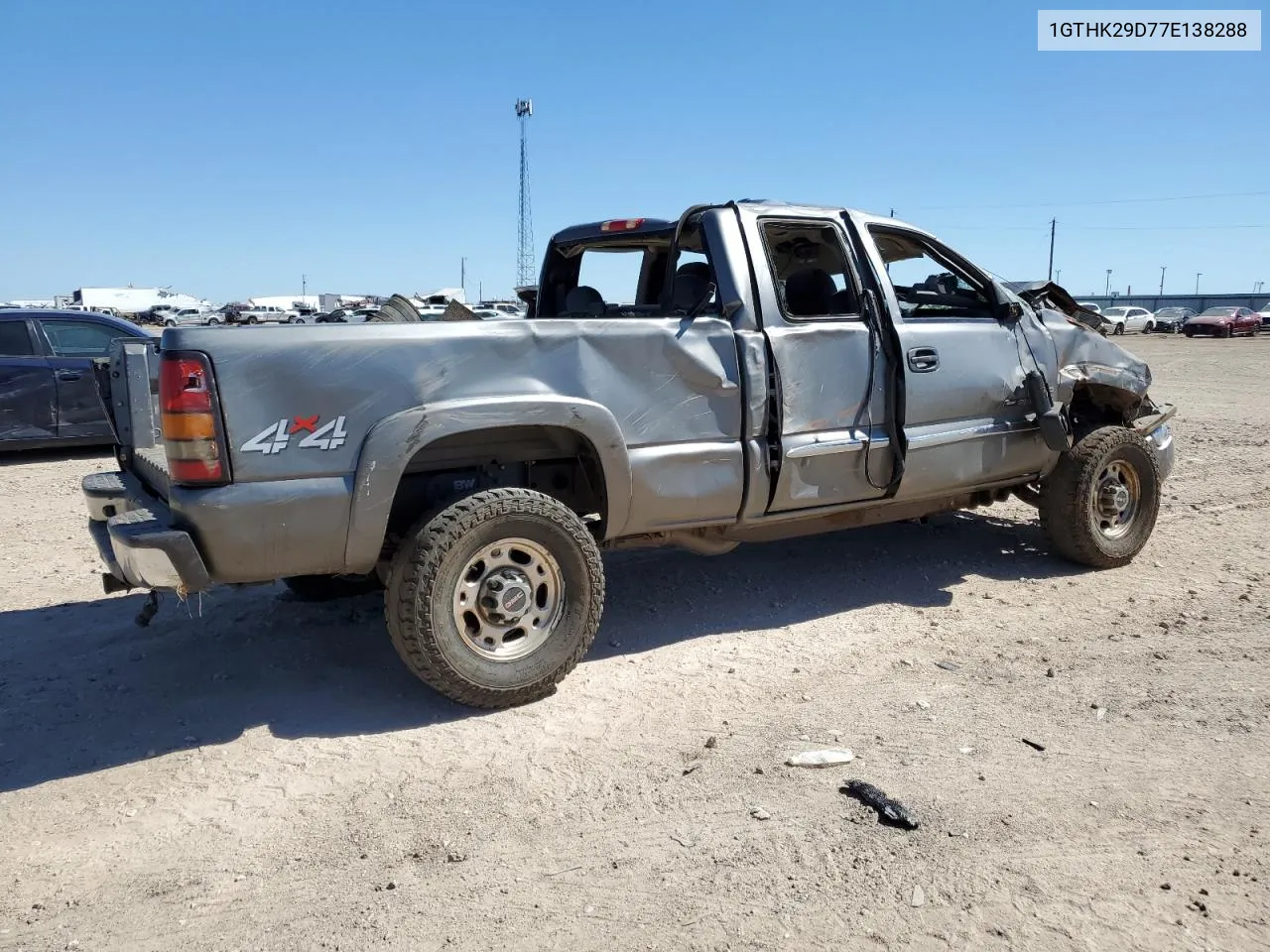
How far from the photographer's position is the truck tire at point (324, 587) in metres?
4.87

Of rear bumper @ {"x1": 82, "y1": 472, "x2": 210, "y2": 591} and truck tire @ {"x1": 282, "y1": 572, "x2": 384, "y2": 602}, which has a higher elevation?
rear bumper @ {"x1": 82, "y1": 472, "x2": 210, "y2": 591}

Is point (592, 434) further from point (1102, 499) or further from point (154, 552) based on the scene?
point (1102, 499)

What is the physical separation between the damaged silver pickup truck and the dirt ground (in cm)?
50

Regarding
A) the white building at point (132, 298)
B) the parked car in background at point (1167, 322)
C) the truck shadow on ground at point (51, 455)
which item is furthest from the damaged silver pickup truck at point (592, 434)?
the white building at point (132, 298)

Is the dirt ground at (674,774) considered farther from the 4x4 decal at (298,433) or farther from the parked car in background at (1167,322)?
the parked car in background at (1167,322)

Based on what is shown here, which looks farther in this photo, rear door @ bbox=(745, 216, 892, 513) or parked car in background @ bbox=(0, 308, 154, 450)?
parked car in background @ bbox=(0, 308, 154, 450)

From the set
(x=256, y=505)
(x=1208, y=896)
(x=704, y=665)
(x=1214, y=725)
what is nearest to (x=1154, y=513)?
(x=1214, y=725)

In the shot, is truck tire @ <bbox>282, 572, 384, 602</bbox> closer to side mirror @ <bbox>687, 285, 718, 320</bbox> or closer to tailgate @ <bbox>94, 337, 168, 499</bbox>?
tailgate @ <bbox>94, 337, 168, 499</bbox>

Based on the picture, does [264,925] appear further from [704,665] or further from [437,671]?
[704,665]

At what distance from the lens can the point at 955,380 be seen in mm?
5074

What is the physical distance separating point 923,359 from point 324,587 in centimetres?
332

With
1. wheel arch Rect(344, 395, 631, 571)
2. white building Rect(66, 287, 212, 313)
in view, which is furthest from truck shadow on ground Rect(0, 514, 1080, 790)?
white building Rect(66, 287, 212, 313)

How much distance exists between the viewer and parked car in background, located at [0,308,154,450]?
937 centimetres

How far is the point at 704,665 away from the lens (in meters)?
4.41
